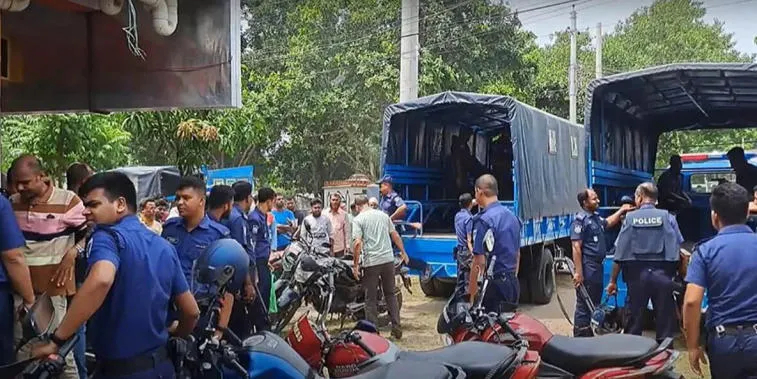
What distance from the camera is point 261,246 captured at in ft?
24.0

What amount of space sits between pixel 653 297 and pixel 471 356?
304cm

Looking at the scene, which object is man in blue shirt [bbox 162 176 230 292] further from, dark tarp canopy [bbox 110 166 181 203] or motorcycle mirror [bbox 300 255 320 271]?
dark tarp canopy [bbox 110 166 181 203]

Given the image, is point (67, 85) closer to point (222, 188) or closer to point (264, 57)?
point (222, 188)

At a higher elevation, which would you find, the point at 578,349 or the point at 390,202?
the point at 390,202

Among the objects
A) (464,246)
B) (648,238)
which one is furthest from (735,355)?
(464,246)

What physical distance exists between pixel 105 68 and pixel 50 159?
19.6ft

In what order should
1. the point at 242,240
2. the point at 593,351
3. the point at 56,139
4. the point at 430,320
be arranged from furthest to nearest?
the point at 56,139 → the point at 430,320 → the point at 242,240 → the point at 593,351

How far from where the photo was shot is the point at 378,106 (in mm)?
23219

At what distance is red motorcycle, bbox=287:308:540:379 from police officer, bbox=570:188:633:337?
3.12 m

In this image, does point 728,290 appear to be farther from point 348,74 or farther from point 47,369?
point 348,74

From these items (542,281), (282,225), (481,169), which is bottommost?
(542,281)

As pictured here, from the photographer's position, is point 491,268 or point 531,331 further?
point 491,268

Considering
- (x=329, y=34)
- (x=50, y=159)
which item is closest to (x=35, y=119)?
(x=50, y=159)

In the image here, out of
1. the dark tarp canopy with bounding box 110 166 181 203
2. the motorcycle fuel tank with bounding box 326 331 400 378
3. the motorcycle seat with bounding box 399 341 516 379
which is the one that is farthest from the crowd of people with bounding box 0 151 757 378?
the dark tarp canopy with bounding box 110 166 181 203
